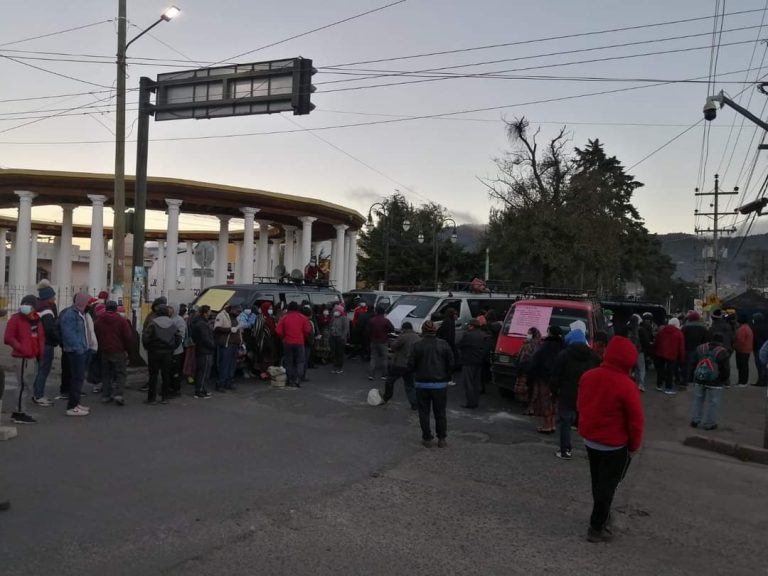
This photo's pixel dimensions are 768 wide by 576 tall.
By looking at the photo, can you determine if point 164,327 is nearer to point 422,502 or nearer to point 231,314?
point 231,314

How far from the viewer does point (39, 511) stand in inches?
208

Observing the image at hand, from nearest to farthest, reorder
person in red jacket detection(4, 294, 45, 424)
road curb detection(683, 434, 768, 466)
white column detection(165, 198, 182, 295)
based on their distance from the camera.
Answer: person in red jacket detection(4, 294, 45, 424) < road curb detection(683, 434, 768, 466) < white column detection(165, 198, 182, 295)

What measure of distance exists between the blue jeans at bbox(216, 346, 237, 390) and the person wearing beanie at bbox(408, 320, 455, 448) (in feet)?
15.6

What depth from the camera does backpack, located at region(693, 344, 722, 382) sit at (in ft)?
32.5

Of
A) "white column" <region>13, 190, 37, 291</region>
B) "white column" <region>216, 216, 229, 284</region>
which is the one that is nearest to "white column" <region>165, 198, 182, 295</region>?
"white column" <region>216, 216, 229, 284</region>

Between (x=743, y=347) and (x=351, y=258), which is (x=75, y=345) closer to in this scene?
(x=743, y=347)

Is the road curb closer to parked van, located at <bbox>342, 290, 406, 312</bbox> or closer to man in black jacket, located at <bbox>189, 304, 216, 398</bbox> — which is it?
man in black jacket, located at <bbox>189, 304, 216, 398</bbox>

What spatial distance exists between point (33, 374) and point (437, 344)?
5.98 meters

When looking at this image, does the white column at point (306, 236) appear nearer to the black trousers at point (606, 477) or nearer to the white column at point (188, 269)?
the white column at point (188, 269)

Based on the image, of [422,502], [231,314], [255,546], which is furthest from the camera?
[231,314]

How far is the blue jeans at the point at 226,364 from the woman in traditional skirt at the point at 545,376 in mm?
5584

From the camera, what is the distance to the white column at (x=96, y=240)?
25.1 m

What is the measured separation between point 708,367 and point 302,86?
958cm

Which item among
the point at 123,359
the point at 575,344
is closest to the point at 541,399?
the point at 575,344
